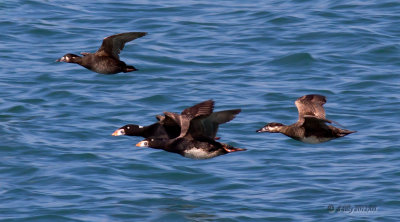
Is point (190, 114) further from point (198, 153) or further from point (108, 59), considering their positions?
point (108, 59)

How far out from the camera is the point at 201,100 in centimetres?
2055

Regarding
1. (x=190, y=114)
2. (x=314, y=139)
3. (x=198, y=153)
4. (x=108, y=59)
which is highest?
(x=108, y=59)

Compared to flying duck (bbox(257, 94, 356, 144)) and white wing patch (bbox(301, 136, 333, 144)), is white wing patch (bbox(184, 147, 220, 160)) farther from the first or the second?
white wing patch (bbox(301, 136, 333, 144))

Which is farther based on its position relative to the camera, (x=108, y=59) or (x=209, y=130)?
(x=108, y=59)

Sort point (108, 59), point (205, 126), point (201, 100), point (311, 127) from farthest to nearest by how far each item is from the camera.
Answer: point (201, 100), point (108, 59), point (311, 127), point (205, 126)

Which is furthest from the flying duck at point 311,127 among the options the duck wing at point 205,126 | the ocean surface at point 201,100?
the ocean surface at point 201,100

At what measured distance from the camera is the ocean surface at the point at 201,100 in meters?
16.8

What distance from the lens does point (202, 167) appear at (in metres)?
18.3

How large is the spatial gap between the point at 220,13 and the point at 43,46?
204 inches

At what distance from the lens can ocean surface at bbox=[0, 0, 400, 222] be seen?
1675cm

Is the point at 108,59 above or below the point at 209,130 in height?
above

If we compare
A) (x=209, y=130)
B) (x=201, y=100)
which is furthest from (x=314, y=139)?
(x=201, y=100)

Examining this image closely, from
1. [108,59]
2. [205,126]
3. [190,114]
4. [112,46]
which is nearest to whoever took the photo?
[190,114]

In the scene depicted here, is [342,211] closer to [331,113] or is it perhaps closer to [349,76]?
[331,113]
